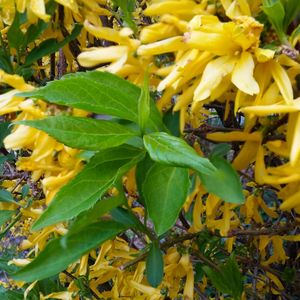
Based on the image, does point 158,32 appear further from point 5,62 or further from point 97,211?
point 5,62

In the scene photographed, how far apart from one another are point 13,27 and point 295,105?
21.3 inches

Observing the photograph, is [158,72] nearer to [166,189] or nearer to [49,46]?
[166,189]

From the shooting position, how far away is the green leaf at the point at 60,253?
2.45 ft

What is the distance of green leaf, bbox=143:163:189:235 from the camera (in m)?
0.66

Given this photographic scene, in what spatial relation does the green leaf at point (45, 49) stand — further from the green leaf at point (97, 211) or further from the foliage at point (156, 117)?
the green leaf at point (97, 211)

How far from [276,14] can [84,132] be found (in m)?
0.25

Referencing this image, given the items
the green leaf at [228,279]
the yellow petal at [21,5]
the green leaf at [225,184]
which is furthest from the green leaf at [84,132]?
the green leaf at [228,279]

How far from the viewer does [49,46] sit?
102 centimetres

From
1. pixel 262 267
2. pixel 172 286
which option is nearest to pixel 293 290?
pixel 262 267

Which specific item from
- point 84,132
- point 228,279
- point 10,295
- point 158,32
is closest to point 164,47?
point 158,32

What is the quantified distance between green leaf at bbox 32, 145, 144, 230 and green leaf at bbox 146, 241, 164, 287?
0.32 meters

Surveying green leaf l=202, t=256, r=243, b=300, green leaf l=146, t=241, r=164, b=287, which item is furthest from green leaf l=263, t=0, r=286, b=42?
green leaf l=202, t=256, r=243, b=300

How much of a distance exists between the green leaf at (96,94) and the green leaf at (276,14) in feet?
0.57

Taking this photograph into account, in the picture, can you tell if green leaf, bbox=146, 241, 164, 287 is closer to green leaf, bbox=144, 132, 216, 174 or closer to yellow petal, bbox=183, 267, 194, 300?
yellow petal, bbox=183, 267, 194, 300
